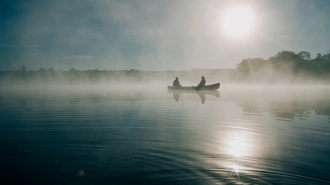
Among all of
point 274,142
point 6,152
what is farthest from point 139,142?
point 274,142

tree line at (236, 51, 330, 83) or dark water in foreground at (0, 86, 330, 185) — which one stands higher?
tree line at (236, 51, 330, 83)

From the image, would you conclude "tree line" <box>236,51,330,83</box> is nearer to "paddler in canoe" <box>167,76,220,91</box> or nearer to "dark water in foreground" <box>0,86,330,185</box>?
"paddler in canoe" <box>167,76,220,91</box>

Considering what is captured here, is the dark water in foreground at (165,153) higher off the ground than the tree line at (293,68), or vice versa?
the tree line at (293,68)

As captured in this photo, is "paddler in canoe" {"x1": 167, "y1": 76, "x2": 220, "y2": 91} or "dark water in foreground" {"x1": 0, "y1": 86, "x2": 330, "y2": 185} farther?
"paddler in canoe" {"x1": 167, "y1": 76, "x2": 220, "y2": 91}

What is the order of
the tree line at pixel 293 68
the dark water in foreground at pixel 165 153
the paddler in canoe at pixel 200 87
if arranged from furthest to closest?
the tree line at pixel 293 68 → the paddler in canoe at pixel 200 87 → the dark water in foreground at pixel 165 153

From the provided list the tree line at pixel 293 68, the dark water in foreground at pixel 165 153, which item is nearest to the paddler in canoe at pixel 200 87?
the dark water in foreground at pixel 165 153

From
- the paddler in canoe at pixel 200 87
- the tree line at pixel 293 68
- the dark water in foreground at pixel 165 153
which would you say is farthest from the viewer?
the tree line at pixel 293 68

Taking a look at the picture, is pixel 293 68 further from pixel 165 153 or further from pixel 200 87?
pixel 165 153

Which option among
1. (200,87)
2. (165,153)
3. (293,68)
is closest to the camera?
(165,153)

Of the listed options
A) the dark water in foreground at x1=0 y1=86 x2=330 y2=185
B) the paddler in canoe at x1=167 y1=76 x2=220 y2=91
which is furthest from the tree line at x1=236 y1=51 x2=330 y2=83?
the dark water in foreground at x1=0 y1=86 x2=330 y2=185

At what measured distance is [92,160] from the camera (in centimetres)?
698

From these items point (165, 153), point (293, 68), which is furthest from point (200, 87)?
point (293, 68)

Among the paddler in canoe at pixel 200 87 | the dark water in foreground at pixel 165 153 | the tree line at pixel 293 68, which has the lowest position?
the dark water in foreground at pixel 165 153

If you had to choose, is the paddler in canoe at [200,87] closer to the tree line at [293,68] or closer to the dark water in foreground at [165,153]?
the dark water in foreground at [165,153]
